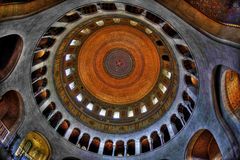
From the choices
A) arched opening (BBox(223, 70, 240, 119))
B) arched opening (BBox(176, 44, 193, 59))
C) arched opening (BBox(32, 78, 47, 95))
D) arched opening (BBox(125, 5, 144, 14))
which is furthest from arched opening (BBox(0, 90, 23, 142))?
arched opening (BBox(223, 70, 240, 119))

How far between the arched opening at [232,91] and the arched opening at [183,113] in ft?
15.6

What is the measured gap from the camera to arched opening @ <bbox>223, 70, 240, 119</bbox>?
15.5 meters

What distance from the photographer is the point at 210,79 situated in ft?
53.9

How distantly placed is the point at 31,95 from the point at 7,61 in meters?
4.11

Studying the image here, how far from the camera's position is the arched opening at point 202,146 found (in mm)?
19906

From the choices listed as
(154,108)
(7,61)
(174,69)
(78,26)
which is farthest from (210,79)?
(7,61)

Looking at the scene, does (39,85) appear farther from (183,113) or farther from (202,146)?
(202,146)

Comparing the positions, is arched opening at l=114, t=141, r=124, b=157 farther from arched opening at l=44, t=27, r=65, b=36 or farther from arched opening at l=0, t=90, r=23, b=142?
arched opening at l=44, t=27, r=65, b=36

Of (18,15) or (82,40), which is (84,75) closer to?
(82,40)

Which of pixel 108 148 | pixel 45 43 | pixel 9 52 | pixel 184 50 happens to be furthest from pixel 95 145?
pixel 184 50

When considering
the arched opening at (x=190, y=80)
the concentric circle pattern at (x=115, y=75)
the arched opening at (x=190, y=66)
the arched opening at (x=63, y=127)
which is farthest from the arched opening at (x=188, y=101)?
the arched opening at (x=63, y=127)

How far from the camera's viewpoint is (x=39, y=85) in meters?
22.1

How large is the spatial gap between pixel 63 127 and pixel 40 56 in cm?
763

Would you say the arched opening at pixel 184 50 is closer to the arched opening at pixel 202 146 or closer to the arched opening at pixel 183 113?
the arched opening at pixel 183 113
